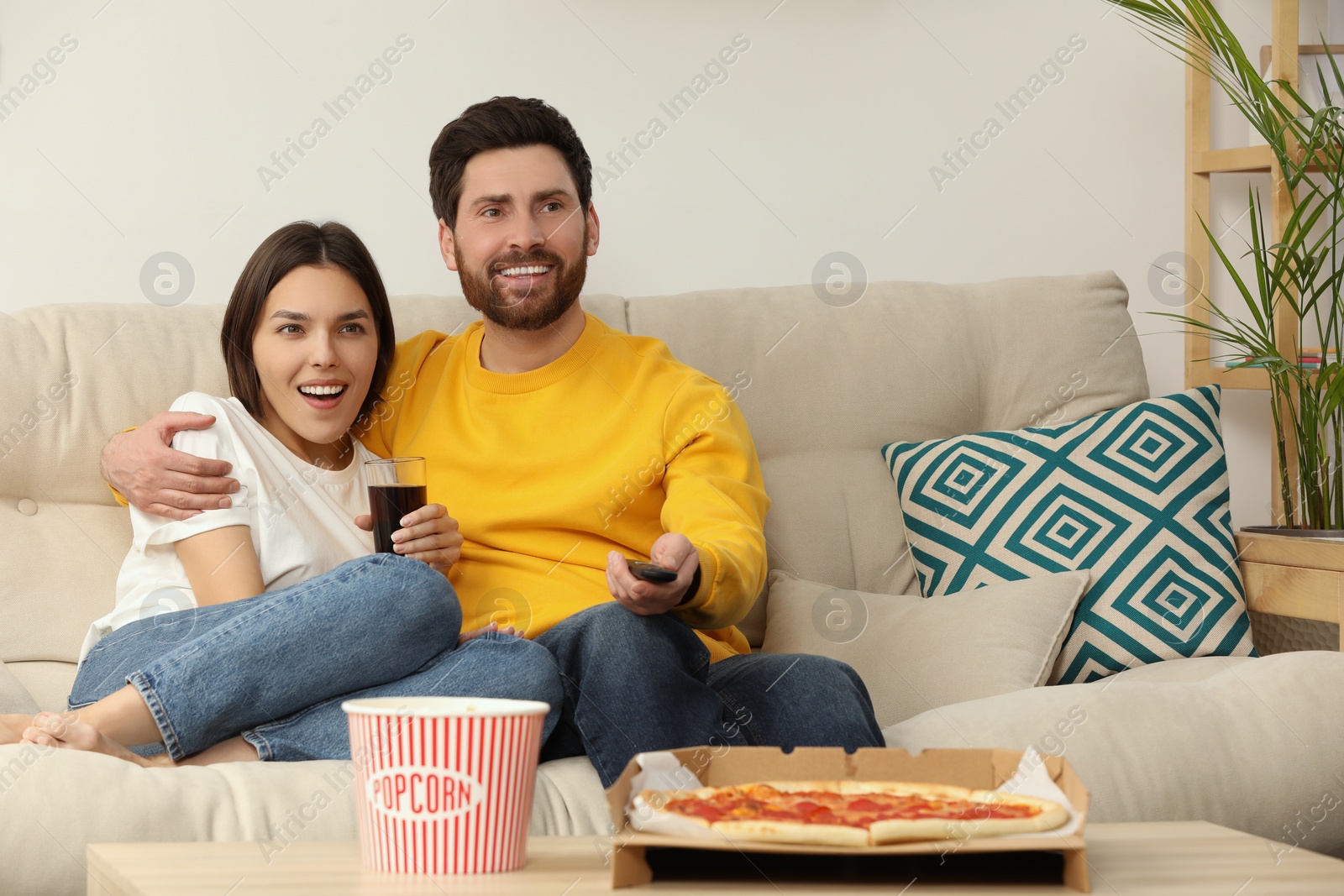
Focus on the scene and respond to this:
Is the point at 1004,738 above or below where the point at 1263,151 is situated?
below

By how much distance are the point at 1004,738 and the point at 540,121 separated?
1.03 metres

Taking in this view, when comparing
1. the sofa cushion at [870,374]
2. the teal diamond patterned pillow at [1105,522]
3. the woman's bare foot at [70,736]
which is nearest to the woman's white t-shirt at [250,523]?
the woman's bare foot at [70,736]

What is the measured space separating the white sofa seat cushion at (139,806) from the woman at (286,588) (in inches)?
2.3

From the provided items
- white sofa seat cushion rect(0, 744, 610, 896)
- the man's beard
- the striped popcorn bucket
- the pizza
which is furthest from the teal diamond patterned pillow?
the striped popcorn bucket

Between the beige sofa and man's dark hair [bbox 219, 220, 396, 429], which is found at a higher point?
man's dark hair [bbox 219, 220, 396, 429]

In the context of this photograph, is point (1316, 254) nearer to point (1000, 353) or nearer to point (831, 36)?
point (1000, 353)

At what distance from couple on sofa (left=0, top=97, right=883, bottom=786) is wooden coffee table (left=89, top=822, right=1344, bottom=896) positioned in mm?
374

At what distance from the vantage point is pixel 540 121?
170 centimetres

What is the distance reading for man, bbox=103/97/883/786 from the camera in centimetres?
126

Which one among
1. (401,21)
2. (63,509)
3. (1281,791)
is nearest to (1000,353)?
(1281,791)

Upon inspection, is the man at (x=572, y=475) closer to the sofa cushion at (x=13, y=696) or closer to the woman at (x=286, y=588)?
the woman at (x=286, y=588)

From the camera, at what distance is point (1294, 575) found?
1.75m

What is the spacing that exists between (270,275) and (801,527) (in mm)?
877

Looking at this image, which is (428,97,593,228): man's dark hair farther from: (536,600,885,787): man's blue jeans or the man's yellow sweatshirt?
(536,600,885,787): man's blue jeans
